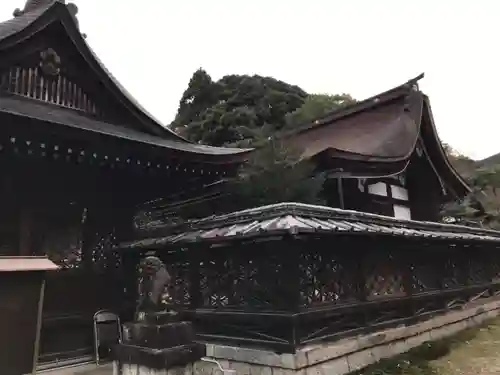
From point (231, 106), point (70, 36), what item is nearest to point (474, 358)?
point (70, 36)

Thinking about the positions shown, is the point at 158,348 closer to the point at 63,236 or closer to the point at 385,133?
the point at 63,236

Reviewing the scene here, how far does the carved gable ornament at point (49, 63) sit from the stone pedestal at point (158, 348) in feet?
17.4

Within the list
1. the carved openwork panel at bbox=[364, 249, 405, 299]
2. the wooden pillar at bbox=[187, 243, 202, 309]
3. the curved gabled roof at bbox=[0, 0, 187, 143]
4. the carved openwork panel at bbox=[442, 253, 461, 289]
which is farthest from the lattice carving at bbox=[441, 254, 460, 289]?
the curved gabled roof at bbox=[0, 0, 187, 143]

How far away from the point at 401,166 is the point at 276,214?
655cm

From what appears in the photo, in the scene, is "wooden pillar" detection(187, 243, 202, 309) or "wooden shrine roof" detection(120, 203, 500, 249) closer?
"wooden shrine roof" detection(120, 203, 500, 249)

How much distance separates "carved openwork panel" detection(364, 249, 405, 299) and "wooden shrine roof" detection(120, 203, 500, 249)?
514 mm

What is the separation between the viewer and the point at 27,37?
25.0 ft

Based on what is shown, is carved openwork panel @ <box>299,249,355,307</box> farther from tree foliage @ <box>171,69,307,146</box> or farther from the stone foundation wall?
tree foliage @ <box>171,69,307,146</box>

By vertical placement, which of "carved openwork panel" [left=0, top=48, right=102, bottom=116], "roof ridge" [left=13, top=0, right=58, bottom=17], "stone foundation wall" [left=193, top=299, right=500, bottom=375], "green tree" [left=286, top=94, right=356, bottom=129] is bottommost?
"stone foundation wall" [left=193, top=299, right=500, bottom=375]

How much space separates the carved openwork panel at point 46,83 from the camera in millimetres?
7668

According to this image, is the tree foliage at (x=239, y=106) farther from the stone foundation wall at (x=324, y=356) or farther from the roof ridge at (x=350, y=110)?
the stone foundation wall at (x=324, y=356)

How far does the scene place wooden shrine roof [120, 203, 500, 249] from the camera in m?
5.13

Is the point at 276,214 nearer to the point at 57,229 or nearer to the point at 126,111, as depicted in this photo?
the point at 57,229

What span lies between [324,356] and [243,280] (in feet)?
4.61
